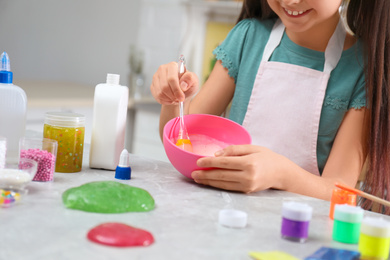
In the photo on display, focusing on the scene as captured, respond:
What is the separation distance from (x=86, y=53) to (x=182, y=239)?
3.23m

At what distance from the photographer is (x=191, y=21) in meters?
3.69

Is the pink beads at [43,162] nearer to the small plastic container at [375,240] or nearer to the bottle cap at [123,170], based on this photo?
the bottle cap at [123,170]

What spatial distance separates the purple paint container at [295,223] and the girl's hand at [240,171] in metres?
0.26

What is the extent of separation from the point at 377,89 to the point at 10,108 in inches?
40.7

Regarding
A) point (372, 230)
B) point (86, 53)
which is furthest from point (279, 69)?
point (86, 53)

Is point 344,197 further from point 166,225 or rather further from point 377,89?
point 377,89

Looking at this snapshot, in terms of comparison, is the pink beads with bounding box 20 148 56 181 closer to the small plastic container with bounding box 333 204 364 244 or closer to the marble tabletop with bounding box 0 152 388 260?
the marble tabletop with bounding box 0 152 388 260

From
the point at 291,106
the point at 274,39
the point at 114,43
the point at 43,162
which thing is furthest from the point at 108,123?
the point at 114,43

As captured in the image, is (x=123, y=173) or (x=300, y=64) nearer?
(x=123, y=173)

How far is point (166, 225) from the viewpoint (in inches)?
37.9

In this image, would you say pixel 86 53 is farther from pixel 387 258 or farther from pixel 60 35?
pixel 387 258

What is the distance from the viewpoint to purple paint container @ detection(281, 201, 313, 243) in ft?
3.14

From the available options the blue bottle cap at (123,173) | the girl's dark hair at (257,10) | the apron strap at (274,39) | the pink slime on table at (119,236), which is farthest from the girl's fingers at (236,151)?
the girl's dark hair at (257,10)

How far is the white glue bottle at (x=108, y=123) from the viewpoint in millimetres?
1319
